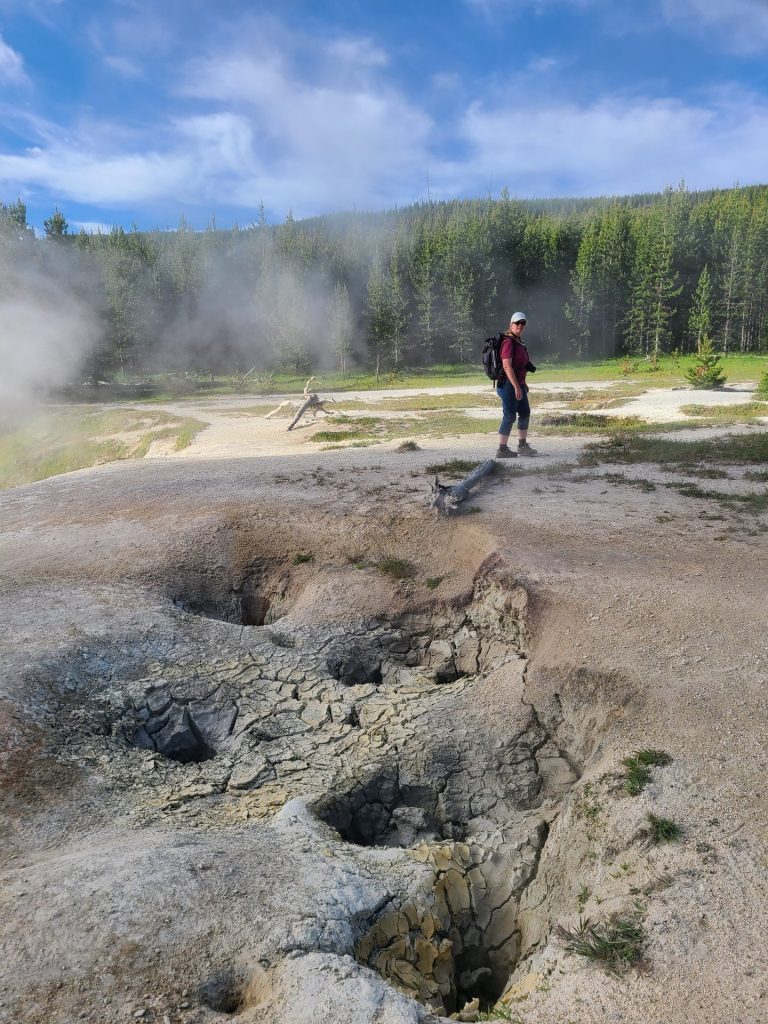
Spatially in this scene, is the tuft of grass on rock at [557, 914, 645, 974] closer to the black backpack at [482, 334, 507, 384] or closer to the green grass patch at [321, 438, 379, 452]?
the black backpack at [482, 334, 507, 384]

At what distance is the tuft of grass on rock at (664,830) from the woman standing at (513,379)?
6.99 m

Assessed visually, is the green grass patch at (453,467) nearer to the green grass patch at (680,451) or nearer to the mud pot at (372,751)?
the green grass patch at (680,451)

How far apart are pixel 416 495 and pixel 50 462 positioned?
17.4m

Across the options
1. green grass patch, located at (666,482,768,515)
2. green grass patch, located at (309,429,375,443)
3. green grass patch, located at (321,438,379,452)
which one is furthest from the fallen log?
green grass patch, located at (309,429,375,443)

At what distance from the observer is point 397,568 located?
7.64m

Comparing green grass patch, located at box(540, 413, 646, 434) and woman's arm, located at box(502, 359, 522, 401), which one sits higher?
woman's arm, located at box(502, 359, 522, 401)

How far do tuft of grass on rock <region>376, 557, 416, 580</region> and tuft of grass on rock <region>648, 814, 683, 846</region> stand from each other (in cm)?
396

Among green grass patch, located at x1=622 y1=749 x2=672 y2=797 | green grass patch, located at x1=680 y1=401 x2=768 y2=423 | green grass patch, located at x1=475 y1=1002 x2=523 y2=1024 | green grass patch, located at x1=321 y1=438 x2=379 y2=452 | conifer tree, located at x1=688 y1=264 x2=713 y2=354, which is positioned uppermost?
conifer tree, located at x1=688 y1=264 x2=713 y2=354

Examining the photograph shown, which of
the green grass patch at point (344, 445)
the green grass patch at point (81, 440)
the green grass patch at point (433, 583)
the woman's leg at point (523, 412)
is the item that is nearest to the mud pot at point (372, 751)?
the green grass patch at point (433, 583)

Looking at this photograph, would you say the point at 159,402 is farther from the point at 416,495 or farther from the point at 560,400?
the point at 416,495

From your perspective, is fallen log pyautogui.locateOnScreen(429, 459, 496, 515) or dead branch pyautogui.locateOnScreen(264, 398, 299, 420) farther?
dead branch pyautogui.locateOnScreen(264, 398, 299, 420)

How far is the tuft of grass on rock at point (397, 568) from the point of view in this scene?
7527 millimetres

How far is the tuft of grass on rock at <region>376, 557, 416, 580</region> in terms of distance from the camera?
7.53m

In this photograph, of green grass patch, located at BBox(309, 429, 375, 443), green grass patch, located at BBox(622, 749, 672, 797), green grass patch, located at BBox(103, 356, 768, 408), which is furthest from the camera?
green grass patch, located at BBox(103, 356, 768, 408)
